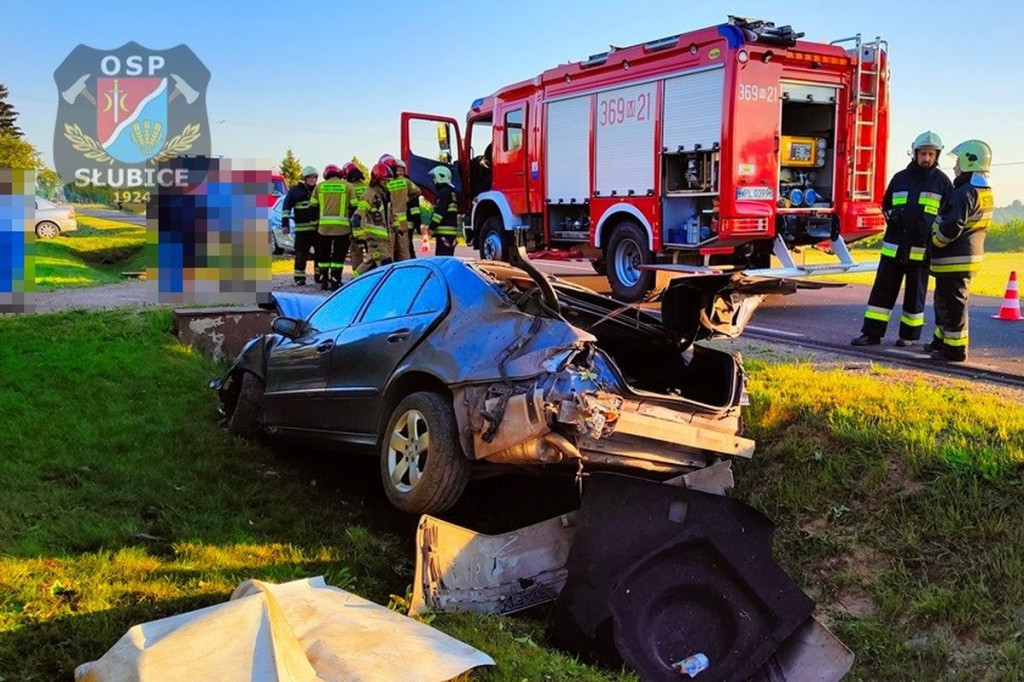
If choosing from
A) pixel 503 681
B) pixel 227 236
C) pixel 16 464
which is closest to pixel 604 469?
pixel 503 681

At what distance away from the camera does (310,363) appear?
18.6 ft

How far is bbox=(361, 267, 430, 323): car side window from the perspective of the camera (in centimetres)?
493

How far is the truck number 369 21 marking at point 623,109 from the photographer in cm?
1023

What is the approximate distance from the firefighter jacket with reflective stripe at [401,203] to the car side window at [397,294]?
222 inches

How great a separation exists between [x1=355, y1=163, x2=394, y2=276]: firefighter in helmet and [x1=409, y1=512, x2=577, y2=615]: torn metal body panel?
6969 mm

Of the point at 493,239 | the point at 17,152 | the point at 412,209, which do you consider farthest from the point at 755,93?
the point at 17,152

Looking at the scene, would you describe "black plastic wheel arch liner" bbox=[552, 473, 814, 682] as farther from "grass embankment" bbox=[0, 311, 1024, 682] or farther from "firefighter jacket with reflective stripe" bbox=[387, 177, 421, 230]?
"firefighter jacket with reflective stripe" bbox=[387, 177, 421, 230]

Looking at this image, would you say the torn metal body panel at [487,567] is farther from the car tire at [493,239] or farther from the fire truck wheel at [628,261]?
the car tire at [493,239]

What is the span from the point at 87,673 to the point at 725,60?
830 centimetres

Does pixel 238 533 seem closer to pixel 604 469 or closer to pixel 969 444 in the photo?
pixel 604 469

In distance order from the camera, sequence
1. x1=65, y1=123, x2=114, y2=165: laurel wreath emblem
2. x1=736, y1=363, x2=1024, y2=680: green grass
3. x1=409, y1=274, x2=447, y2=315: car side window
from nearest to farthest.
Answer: x1=736, y1=363, x2=1024, y2=680: green grass < x1=409, y1=274, x2=447, y2=315: car side window < x1=65, y1=123, x2=114, y2=165: laurel wreath emblem

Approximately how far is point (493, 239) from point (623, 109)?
3.41 meters

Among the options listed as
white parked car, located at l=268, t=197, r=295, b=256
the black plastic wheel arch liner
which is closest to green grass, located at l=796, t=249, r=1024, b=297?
the black plastic wheel arch liner

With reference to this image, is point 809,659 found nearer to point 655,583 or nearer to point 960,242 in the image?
point 655,583
